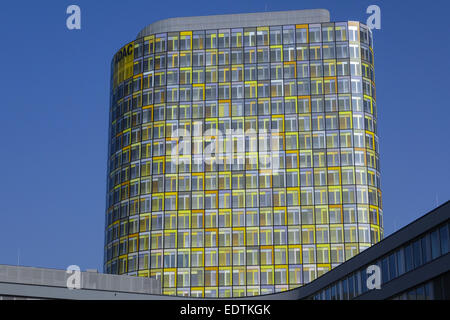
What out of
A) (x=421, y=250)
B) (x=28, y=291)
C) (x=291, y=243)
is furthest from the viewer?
(x=291, y=243)

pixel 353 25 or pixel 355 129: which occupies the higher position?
pixel 353 25

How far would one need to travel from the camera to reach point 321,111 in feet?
520

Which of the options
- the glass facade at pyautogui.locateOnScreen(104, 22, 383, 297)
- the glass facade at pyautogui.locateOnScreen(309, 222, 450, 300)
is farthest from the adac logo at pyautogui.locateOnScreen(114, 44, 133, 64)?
the glass facade at pyautogui.locateOnScreen(309, 222, 450, 300)

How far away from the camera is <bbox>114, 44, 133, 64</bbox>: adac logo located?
174 metres

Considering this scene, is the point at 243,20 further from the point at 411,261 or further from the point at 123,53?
the point at 411,261

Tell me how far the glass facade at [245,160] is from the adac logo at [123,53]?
12.4 feet

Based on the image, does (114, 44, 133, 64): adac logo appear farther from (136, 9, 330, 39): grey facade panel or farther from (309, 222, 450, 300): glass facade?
(309, 222, 450, 300): glass facade

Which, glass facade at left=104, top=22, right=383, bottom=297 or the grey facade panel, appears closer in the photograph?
glass facade at left=104, top=22, right=383, bottom=297

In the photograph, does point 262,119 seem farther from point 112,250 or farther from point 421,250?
point 421,250

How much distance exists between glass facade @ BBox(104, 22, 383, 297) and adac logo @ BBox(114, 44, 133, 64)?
149 inches

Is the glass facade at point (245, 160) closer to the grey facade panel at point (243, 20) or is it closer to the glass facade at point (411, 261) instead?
the grey facade panel at point (243, 20)
